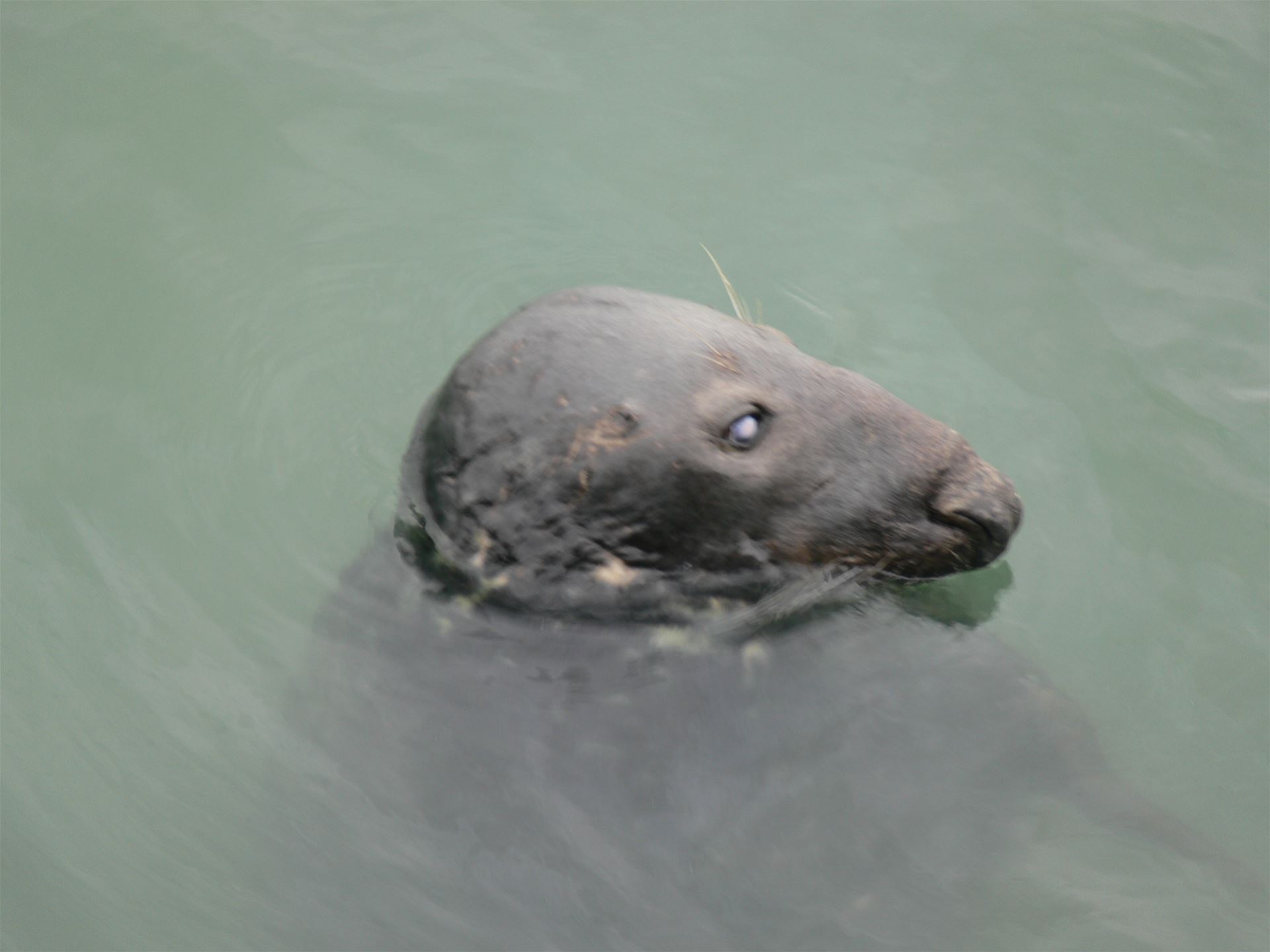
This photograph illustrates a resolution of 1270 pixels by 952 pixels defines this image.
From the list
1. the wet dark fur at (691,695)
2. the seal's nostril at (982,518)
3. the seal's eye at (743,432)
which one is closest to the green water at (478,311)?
the wet dark fur at (691,695)

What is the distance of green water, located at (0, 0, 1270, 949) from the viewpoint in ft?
13.3

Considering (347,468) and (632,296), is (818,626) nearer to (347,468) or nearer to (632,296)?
(632,296)

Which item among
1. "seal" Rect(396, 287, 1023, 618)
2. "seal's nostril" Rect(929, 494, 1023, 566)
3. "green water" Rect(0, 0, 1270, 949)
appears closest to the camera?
"seal" Rect(396, 287, 1023, 618)

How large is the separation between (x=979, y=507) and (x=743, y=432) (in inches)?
34.4

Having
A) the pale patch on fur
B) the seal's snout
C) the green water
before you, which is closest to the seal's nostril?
the seal's snout

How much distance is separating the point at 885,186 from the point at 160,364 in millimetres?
3660

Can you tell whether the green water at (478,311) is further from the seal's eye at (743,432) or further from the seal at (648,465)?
the seal's eye at (743,432)

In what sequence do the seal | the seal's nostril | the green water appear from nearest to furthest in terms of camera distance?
the seal → the seal's nostril → the green water

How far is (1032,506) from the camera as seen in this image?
16.3 ft

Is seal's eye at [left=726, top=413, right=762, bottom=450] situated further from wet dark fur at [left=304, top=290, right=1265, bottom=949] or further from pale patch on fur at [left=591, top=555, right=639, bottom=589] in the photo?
pale patch on fur at [left=591, top=555, right=639, bottom=589]

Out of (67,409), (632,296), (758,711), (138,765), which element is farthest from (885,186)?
(138,765)

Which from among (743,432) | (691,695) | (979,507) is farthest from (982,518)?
(691,695)

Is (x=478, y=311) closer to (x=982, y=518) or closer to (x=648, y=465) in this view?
(x=648, y=465)

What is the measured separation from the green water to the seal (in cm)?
96
